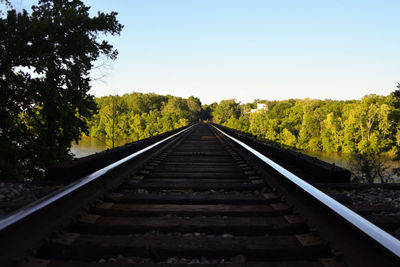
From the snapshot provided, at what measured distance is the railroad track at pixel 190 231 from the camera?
1.59 meters

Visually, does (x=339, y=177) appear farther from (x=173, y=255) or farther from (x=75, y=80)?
(x=75, y=80)

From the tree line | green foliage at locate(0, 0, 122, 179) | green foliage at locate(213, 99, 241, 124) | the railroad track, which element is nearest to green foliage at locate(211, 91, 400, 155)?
the tree line

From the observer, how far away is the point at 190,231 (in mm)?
2070

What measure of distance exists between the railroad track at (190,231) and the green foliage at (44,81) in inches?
403

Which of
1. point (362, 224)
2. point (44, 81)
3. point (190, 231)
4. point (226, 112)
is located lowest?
point (190, 231)

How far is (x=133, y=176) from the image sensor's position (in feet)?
13.5

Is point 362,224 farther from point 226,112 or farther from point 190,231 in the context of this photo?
point 226,112

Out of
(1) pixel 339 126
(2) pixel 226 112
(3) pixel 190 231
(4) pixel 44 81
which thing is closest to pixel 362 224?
(3) pixel 190 231

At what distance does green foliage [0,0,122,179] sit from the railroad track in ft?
33.6

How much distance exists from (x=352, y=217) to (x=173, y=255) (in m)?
1.30

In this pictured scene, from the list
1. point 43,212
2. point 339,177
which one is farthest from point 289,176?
→ point 43,212

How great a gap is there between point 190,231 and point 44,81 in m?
12.5

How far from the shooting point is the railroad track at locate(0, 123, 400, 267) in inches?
62.4

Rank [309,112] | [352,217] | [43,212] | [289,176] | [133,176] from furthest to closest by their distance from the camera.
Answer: [309,112]
[133,176]
[289,176]
[43,212]
[352,217]
